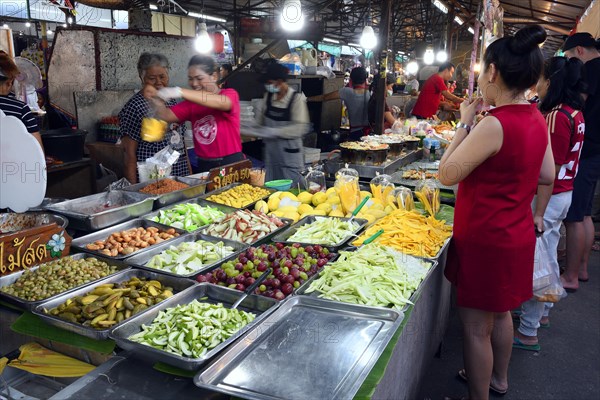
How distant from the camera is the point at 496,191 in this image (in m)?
2.08

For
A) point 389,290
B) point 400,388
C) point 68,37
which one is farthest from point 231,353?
point 68,37

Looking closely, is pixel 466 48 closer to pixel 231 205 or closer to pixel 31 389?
pixel 231 205

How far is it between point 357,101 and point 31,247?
228 inches

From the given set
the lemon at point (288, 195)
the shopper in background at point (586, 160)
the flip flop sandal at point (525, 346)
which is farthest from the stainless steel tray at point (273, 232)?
the shopper in background at point (586, 160)

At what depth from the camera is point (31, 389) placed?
1706mm

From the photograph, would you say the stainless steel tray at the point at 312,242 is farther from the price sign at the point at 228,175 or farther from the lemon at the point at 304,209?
the price sign at the point at 228,175

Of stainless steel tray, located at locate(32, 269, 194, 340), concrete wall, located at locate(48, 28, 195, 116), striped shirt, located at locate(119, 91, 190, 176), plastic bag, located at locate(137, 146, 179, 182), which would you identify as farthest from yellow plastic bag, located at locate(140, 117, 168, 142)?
concrete wall, located at locate(48, 28, 195, 116)

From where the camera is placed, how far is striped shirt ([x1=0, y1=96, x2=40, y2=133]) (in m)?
3.23

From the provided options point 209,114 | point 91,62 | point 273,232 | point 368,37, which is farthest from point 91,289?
point 368,37

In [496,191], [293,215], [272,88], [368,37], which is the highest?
[368,37]

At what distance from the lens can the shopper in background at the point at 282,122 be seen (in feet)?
13.8

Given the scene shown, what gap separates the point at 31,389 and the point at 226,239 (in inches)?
44.5

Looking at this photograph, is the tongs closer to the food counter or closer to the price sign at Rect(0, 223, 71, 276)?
the food counter

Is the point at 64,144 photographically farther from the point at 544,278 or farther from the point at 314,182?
the point at 544,278
